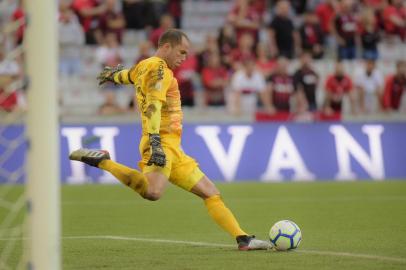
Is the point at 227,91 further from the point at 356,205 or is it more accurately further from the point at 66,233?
the point at 66,233

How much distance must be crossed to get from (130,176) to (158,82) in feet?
3.06

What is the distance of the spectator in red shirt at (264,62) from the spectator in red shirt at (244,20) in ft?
1.66

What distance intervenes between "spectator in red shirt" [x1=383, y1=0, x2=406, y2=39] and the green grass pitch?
6.85 meters

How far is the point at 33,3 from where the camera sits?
20.3 ft

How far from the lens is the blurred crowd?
21.2 m

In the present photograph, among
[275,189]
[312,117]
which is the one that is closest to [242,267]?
[275,189]

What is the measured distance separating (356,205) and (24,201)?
28.1ft

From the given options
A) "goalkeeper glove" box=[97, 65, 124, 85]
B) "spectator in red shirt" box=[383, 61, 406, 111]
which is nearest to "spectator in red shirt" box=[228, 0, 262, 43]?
"spectator in red shirt" box=[383, 61, 406, 111]

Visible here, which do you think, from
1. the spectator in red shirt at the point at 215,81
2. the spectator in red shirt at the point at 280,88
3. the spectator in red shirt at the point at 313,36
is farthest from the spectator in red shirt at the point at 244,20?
the spectator in red shirt at the point at 280,88

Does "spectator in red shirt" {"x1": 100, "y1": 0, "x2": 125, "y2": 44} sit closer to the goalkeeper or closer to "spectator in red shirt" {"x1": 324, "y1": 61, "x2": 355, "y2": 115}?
"spectator in red shirt" {"x1": 324, "y1": 61, "x2": 355, "y2": 115}

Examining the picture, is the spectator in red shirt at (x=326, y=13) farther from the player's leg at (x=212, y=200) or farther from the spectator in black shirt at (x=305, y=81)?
the player's leg at (x=212, y=200)

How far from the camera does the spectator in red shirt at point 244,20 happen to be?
22594 mm

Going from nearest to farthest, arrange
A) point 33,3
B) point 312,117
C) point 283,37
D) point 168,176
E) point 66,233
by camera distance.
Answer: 1. point 33,3
2. point 168,176
3. point 66,233
4. point 312,117
5. point 283,37

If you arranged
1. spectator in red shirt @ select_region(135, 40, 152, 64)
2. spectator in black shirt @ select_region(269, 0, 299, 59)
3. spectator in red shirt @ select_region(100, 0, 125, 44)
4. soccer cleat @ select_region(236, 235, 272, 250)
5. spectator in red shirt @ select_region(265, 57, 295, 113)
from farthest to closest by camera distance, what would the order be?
spectator in black shirt @ select_region(269, 0, 299, 59) → spectator in red shirt @ select_region(100, 0, 125, 44) → spectator in red shirt @ select_region(265, 57, 295, 113) → spectator in red shirt @ select_region(135, 40, 152, 64) → soccer cleat @ select_region(236, 235, 272, 250)
